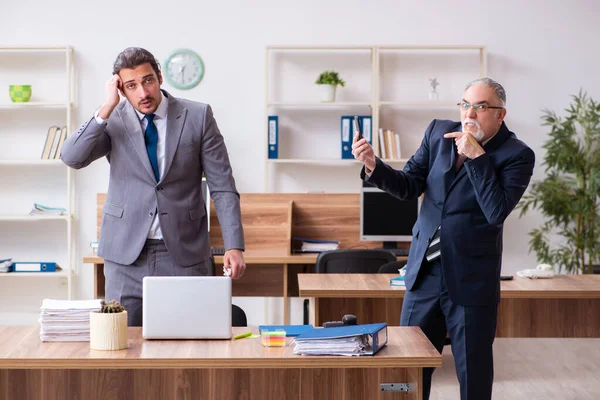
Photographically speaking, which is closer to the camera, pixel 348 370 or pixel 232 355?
pixel 232 355

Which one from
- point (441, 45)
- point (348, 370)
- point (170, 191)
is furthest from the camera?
point (441, 45)

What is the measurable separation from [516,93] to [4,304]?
4.38 m

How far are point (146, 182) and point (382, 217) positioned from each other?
3065 mm

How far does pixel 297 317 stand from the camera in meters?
6.50

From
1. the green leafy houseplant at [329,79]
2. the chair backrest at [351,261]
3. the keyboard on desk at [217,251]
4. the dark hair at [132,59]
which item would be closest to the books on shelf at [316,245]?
the keyboard on desk at [217,251]

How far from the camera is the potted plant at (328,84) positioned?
616cm

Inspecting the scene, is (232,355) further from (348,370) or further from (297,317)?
(297,317)

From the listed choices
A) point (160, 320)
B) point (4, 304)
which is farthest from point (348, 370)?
point (4, 304)

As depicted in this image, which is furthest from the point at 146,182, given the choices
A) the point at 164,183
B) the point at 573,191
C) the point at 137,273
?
the point at 573,191

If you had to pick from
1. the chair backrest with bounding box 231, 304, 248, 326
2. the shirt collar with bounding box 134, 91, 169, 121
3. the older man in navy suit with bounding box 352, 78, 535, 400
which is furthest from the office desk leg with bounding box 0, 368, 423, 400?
the chair backrest with bounding box 231, 304, 248, 326

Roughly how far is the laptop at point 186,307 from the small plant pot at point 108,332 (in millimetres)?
90

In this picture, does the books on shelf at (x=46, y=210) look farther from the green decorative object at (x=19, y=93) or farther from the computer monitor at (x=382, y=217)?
the computer monitor at (x=382, y=217)

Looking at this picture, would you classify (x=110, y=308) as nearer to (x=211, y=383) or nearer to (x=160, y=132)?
(x=211, y=383)

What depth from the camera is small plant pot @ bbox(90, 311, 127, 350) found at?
217 centimetres
